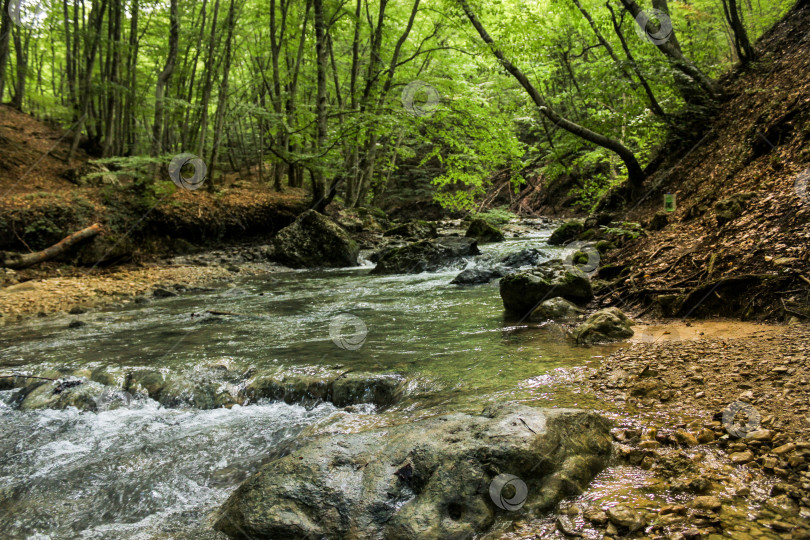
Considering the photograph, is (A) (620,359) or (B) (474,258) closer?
(A) (620,359)

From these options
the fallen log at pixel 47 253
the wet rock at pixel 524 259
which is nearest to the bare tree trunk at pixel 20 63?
the fallen log at pixel 47 253

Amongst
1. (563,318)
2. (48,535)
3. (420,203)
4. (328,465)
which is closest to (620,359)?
(563,318)

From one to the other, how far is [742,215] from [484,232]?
10968mm

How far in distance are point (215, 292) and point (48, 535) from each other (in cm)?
749

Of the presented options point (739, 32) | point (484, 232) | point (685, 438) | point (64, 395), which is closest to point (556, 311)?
point (685, 438)

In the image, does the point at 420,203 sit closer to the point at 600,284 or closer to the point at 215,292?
the point at 215,292

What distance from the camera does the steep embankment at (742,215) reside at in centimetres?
406

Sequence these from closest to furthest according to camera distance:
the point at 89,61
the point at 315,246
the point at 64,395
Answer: the point at 64,395 → the point at 315,246 → the point at 89,61

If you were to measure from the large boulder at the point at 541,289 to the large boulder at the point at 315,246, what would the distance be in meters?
7.83

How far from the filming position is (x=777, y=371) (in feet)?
9.21

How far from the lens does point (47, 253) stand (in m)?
9.86

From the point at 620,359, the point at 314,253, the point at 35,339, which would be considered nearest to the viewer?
the point at 620,359

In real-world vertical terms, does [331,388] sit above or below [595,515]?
below

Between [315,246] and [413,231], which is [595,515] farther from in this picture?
[413,231]
